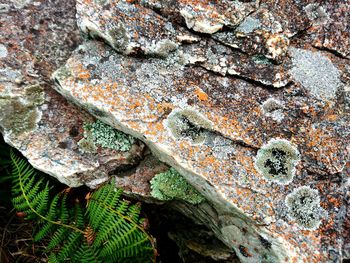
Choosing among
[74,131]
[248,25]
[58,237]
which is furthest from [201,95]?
[58,237]

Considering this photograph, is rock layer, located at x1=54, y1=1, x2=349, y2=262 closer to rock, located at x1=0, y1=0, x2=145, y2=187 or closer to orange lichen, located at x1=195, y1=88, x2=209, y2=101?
orange lichen, located at x1=195, y1=88, x2=209, y2=101

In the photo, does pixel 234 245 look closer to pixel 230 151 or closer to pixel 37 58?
pixel 230 151

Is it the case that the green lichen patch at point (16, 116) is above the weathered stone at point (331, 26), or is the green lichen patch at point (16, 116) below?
below

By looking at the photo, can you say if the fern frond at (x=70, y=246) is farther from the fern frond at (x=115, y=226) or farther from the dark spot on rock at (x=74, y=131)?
the dark spot on rock at (x=74, y=131)

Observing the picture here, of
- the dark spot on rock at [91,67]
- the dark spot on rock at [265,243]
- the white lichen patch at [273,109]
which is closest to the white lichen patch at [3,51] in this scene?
the dark spot on rock at [91,67]

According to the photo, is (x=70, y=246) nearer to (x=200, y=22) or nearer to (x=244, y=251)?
(x=244, y=251)
